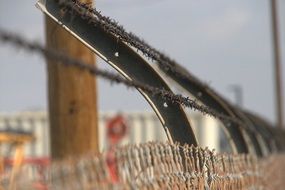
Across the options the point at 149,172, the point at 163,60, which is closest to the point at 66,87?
the point at 163,60

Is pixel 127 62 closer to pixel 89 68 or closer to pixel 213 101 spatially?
pixel 89 68

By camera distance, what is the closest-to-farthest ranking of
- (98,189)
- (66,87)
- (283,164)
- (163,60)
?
(98,189)
(163,60)
(66,87)
(283,164)

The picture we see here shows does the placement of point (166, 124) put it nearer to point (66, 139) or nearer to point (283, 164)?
point (66, 139)

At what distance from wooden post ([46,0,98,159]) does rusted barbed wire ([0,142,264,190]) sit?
106 inches

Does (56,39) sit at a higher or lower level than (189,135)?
higher

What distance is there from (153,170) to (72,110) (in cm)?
519

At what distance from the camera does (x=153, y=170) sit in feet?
14.0

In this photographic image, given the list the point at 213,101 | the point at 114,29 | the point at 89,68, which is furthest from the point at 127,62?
the point at 213,101

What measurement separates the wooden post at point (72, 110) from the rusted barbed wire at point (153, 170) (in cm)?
270

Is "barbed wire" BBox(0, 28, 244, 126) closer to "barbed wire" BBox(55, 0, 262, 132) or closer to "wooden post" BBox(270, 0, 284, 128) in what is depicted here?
"barbed wire" BBox(55, 0, 262, 132)

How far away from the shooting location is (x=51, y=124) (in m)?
9.69

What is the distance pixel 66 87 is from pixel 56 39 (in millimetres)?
867

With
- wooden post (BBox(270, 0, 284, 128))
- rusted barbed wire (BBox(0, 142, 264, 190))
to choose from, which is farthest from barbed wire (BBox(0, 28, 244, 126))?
wooden post (BBox(270, 0, 284, 128))

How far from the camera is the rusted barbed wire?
332cm
